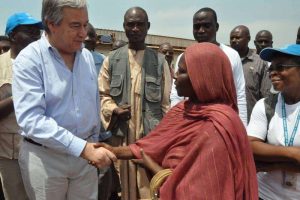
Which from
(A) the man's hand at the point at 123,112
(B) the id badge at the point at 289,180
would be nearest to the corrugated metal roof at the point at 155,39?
(A) the man's hand at the point at 123,112

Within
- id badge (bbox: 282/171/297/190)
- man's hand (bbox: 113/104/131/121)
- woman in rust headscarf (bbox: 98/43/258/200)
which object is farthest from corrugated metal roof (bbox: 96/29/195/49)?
woman in rust headscarf (bbox: 98/43/258/200)

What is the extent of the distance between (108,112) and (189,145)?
192cm

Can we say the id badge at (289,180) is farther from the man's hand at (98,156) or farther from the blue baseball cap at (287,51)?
the man's hand at (98,156)

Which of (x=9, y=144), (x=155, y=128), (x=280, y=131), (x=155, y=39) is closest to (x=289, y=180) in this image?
(x=280, y=131)

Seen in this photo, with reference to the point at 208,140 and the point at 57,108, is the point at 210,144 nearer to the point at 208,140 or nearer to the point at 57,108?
the point at 208,140

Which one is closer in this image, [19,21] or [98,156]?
[98,156]

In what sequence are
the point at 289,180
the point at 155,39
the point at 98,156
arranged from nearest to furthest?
the point at 98,156, the point at 289,180, the point at 155,39

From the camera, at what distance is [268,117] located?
2623 mm

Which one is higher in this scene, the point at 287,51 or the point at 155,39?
the point at 287,51

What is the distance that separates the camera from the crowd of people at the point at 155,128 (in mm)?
2039

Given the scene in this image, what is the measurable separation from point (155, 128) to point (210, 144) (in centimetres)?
63

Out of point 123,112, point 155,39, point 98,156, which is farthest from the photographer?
point 155,39

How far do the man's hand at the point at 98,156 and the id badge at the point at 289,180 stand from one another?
1.12 meters

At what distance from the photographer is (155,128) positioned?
101 inches
